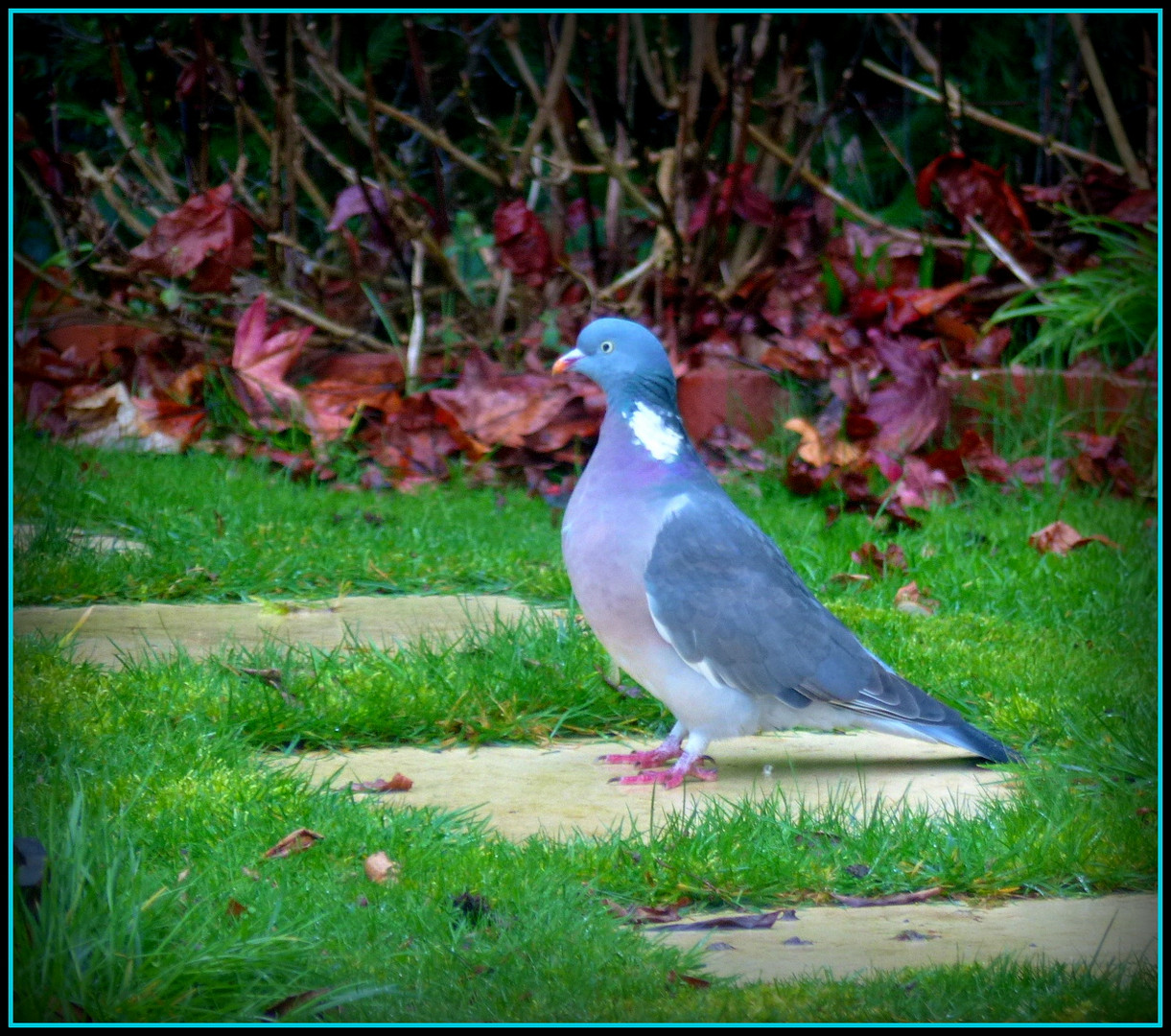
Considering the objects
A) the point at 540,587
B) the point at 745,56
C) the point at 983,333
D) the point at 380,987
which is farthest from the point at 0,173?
the point at 983,333

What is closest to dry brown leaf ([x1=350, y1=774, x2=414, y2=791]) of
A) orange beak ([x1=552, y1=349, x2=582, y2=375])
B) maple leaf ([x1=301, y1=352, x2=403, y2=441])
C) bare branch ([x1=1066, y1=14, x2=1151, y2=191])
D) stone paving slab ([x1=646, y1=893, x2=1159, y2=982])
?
stone paving slab ([x1=646, y1=893, x2=1159, y2=982])

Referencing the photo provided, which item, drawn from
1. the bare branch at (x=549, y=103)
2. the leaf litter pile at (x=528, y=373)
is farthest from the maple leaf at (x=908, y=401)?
the bare branch at (x=549, y=103)

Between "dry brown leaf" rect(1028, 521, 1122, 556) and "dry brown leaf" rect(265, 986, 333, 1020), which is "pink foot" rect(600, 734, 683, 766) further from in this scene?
"dry brown leaf" rect(1028, 521, 1122, 556)

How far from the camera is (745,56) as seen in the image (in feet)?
18.6

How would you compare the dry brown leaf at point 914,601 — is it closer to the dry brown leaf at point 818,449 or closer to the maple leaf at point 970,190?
the dry brown leaf at point 818,449

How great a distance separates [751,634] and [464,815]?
2.40 feet

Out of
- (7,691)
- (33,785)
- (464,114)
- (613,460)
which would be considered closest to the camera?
(7,691)

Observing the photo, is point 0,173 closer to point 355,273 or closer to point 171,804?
point 171,804

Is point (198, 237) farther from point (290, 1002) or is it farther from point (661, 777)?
point (290, 1002)

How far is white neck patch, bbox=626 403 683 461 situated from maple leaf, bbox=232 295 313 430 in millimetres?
2953

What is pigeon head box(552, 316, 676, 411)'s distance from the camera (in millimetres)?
3242

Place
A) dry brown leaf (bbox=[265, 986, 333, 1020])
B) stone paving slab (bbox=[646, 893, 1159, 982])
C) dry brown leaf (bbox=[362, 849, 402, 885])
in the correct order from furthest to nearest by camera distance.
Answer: dry brown leaf (bbox=[362, 849, 402, 885]), stone paving slab (bbox=[646, 893, 1159, 982]), dry brown leaf (bbox=[265, 986, 333, 1020])

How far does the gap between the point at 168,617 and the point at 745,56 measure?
10.8ft

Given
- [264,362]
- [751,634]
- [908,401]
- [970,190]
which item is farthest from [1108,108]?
→ [751,634]
